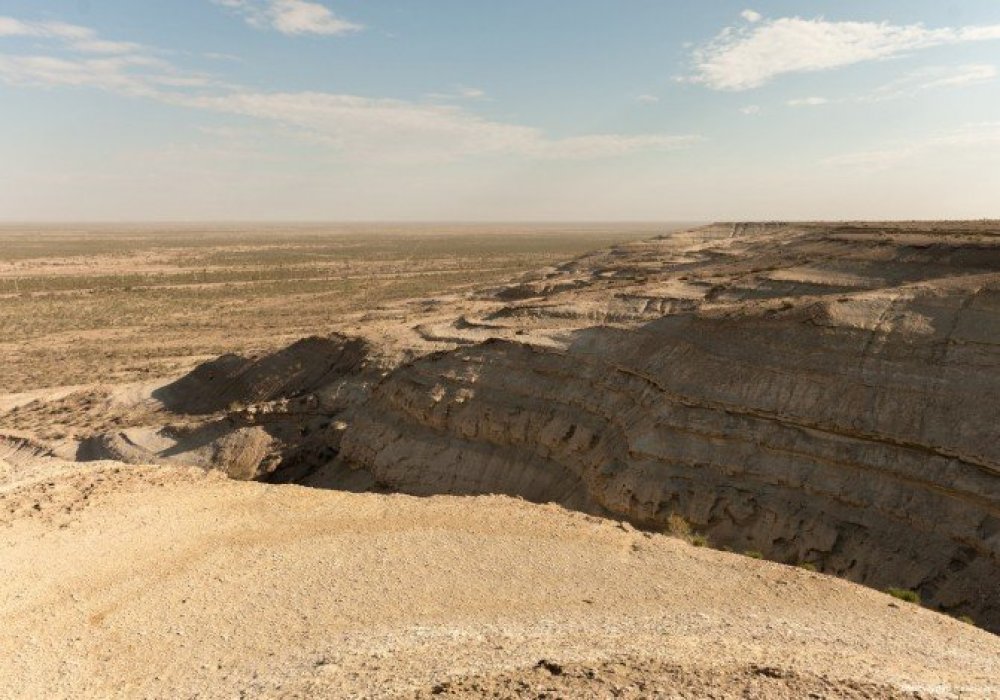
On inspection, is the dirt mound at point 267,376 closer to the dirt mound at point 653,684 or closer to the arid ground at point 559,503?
the arid ground at point 559,503

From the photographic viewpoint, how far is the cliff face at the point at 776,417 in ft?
43.2

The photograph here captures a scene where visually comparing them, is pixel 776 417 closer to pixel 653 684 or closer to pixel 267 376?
pixel 653 684

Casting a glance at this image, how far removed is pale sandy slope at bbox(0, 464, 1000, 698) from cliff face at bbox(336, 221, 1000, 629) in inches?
148

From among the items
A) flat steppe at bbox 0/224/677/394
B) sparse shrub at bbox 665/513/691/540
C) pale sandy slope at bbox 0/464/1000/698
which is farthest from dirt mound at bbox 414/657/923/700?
flat steppe at bbox 0/224/677/394

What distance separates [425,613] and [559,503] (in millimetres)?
9405

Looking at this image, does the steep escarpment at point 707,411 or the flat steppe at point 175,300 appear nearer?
the steep escarpment at point 707,411

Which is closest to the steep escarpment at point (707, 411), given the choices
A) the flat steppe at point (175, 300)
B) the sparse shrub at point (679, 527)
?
the sparse shrub at point (679, 527)

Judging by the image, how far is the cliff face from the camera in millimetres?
13164

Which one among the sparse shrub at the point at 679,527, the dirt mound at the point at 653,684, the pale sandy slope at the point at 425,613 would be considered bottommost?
the sparse shrub at the point at 679,527

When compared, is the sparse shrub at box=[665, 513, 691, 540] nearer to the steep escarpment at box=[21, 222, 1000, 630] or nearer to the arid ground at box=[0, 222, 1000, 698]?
the arid ground at box=[0, 222, 1000, 698]

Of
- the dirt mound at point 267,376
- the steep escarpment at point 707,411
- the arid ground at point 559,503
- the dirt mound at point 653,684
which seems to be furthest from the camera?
the dirt mound at point 267,376

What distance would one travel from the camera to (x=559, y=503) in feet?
60.2

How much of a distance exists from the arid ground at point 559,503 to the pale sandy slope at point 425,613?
0.05 metres

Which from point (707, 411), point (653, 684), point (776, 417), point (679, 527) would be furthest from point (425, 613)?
point (776, 417)
